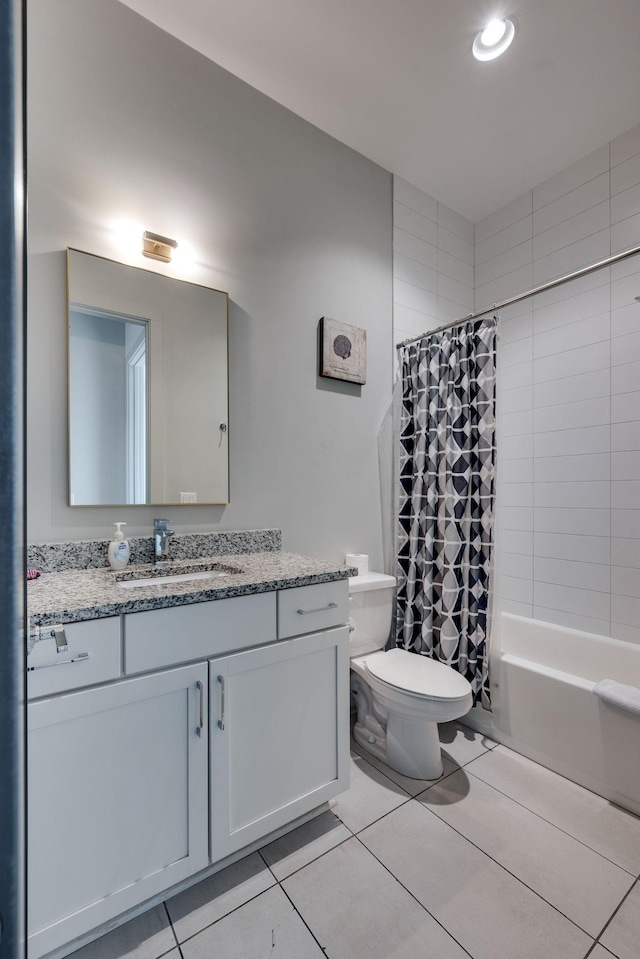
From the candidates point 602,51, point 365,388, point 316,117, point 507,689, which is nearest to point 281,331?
point 365,388

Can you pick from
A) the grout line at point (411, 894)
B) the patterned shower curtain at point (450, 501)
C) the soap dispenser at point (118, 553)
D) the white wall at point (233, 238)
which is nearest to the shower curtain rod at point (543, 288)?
the patterned shower curtain at point (450, 501)

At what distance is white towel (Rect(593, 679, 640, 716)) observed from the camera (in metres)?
1.65

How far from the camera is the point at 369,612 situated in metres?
2.16

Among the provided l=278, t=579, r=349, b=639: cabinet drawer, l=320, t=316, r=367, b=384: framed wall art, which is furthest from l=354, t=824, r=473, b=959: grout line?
l=320, t=316, r=367, b=384: framed wall art

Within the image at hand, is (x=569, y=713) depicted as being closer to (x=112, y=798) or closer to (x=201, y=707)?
(x=201, y=707)

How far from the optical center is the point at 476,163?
2.51 m

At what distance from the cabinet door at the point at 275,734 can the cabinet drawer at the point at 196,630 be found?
0.17 feet

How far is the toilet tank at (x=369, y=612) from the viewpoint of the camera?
209 cm

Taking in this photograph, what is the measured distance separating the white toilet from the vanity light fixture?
5.18ft

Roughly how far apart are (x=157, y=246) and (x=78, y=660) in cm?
147

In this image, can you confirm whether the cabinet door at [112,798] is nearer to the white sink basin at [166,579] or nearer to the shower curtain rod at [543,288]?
the white sink basin at [166,579]

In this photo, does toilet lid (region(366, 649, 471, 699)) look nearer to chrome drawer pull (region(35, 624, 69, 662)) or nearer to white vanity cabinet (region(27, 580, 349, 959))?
white vanity cabinet (region(27, 580, 349, 959))

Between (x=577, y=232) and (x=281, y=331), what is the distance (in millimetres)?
1769

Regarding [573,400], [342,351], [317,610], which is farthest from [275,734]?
[573,400]
